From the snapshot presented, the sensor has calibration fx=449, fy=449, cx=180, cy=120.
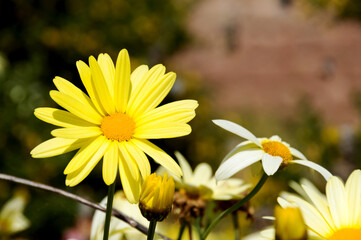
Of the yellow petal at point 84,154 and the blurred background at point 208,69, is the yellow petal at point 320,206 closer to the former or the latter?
the yellow petal at point 84,154

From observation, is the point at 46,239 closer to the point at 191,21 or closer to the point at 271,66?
the point at 271,66

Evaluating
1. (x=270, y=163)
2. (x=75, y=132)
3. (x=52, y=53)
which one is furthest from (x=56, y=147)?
(x=52, y=53)

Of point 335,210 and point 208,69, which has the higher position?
point 208,69

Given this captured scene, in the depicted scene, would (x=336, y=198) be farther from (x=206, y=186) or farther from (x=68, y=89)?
(x=68, y=89)

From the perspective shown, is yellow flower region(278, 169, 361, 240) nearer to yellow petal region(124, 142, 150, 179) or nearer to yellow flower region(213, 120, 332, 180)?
yellow flower region(213, 120, 332, 180)

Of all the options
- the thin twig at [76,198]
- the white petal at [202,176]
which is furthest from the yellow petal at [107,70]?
the white petal at [202,176]

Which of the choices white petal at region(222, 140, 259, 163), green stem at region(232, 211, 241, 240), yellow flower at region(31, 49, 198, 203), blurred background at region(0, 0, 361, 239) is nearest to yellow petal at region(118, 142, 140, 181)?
yellow flower at region(31, 49, 198, 203)
